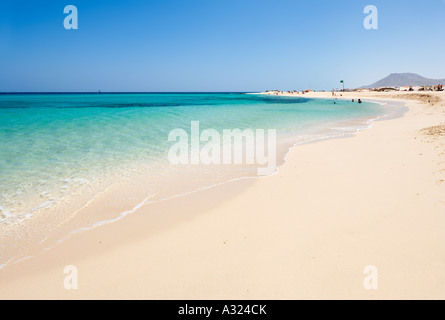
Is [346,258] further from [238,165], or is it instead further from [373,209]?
[238,165]

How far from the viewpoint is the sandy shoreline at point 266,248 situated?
9.79 feet

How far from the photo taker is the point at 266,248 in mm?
3723

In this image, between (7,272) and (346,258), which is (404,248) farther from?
(7,272)

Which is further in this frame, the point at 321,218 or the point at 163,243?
the point at 321,218

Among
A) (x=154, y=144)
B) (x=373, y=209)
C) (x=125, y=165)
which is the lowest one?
(x=373, y=209)

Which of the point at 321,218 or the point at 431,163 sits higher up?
the point at 431,163

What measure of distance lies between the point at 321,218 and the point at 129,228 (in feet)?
12.2

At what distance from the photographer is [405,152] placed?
875 cm

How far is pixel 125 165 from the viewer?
8656mm

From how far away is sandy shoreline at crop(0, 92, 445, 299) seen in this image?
2984 mm

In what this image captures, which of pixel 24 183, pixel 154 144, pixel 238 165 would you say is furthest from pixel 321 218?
pixel 154 144
